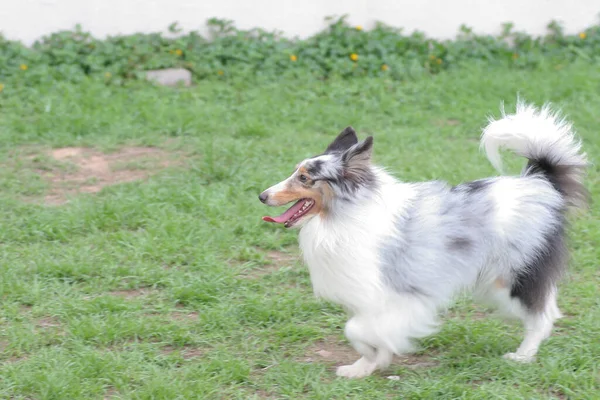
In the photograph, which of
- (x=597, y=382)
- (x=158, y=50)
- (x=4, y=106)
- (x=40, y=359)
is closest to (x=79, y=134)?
(x=4, y=106)

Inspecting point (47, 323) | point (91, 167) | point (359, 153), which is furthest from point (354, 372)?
point (91, 167)

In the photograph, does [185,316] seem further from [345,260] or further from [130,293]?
[345,260]

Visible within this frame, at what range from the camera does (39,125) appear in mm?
7223

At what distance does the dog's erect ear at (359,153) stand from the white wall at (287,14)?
217 inches

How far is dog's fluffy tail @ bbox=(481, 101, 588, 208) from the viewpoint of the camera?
4012 millimetres

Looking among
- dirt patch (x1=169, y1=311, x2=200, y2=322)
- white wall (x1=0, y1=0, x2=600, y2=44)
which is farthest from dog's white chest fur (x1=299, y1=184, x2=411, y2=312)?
white wall (x1=0, y1=0, x2=600, y2=44)

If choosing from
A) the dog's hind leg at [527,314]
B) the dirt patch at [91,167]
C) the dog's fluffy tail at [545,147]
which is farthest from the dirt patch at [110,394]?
the dirt patch at [91,167]

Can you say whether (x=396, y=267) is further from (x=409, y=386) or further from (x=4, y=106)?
(x=4, y=106)

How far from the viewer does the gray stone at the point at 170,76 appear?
8.38m

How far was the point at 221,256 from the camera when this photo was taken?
5246 mm

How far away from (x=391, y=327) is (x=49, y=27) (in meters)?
6.05

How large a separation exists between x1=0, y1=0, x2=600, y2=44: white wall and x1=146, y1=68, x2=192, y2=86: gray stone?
626 millimetres

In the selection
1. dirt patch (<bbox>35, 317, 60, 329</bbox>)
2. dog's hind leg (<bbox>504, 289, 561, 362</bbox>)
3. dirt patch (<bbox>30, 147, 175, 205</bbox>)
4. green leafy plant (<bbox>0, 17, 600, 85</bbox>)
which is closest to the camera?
dog's hind leg (<bbox>504, 289, 561, 362</bbox>)

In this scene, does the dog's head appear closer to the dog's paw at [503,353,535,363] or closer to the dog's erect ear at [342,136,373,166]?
the dog's erect ear at [342,136,373,166]
